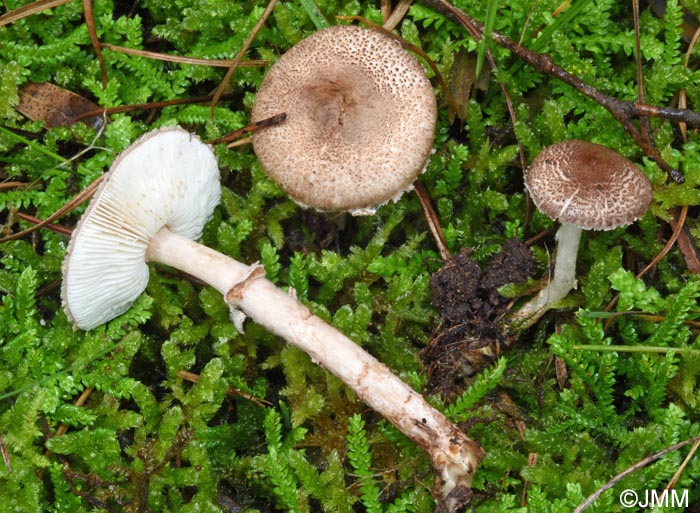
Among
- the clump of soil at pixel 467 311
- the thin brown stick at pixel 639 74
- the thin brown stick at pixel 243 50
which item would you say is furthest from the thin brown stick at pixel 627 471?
the thin brown stick at pixel 243 50

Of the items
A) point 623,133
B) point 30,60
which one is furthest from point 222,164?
point 623,133

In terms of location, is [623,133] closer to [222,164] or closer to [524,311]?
[524,311]

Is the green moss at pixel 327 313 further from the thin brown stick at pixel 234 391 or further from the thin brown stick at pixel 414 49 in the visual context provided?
the thin brown stick at pixel 414 49

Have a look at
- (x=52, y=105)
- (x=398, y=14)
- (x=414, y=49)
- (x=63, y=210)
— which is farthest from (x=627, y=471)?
(x=52, y=105)

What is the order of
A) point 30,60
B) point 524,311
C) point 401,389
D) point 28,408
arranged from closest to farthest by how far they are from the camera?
point 401,389, point 28,408, point 524,311, point 30,60

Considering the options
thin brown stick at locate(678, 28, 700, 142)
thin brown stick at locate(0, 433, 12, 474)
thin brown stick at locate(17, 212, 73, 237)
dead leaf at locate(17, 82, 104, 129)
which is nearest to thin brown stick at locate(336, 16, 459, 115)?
thin brown stick at locate(678, 28, 700, 142)

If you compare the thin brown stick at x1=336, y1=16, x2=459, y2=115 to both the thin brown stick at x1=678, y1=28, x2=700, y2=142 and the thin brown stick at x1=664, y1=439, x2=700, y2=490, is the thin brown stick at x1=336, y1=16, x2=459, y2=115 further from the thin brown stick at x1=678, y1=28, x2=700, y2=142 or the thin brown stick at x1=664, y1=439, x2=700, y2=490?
the thin brown stick at x1=664, y1=439, x2=700, y2=490

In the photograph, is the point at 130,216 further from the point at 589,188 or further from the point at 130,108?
the point at 589,188
